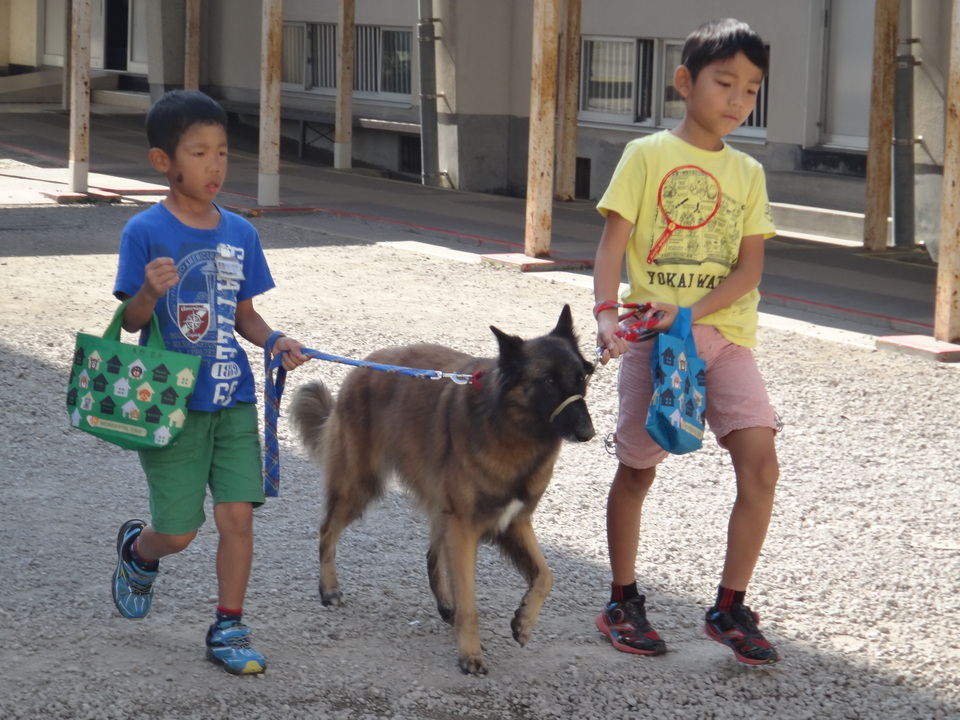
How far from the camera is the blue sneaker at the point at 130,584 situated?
4.23 meters

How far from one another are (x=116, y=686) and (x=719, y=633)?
1966mm

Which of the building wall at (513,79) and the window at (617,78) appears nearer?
the building wall at (513,79)

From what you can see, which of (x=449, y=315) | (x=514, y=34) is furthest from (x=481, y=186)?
(x=449, y=315)

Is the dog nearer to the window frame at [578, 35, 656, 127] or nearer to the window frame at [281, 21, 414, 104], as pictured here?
the window frame at [578, 35, 656, 127]

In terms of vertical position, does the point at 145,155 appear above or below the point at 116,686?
above

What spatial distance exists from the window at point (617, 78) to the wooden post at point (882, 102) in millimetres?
5496

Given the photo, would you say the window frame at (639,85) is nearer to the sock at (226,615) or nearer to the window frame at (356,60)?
the window frame at (356,60)

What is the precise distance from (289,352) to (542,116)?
880 centimetres

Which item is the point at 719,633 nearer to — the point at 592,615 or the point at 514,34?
the point at 592,615

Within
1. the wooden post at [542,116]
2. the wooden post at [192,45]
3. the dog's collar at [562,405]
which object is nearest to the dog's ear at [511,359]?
the dog's collar at [562,405]

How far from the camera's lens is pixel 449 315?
1031 centimetres

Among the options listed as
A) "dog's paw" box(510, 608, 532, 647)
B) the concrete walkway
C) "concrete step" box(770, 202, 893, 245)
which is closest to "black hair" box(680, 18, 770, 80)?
"dog's paw" box(510, 608, 532, 647)

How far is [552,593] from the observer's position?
4.91 metres

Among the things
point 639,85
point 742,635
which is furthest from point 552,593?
point 639,85
